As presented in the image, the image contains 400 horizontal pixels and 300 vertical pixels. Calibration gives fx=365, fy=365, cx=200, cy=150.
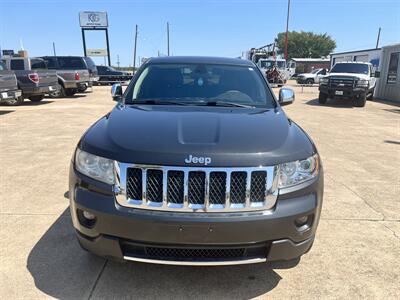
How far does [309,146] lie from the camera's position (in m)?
2.74

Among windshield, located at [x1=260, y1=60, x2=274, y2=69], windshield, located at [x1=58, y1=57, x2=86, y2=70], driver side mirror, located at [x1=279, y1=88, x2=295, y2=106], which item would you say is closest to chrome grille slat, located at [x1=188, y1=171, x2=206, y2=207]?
driver side mirror, located at [x1=279, y1=88, x2=295, y2=106]

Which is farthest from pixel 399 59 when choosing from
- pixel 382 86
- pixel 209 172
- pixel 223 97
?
pixel 209 172

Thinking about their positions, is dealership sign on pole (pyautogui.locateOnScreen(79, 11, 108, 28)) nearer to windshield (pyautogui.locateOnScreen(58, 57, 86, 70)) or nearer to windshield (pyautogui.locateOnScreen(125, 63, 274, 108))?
windshield (pyautogui.locateOnScreen(58, 57, 86, 70))

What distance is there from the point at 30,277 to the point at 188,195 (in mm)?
1497

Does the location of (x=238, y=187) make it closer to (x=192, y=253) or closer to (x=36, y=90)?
(x=192, y=253)

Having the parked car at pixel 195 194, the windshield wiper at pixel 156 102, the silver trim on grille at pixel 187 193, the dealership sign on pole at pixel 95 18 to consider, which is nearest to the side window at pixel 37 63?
the windshield wiper at pixel 156 102

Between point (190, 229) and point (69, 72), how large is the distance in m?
16.8

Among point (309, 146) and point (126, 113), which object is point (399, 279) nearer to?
point (309, 146)

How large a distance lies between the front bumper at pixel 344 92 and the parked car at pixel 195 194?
1433 centimetres

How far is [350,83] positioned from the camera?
1569 centimetres

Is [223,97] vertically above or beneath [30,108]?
above

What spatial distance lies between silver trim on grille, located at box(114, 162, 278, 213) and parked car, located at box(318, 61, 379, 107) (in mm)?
14772

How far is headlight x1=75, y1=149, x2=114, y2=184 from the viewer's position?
8.04 feet

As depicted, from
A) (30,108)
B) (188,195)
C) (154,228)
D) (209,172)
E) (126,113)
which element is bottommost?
(30,108)
